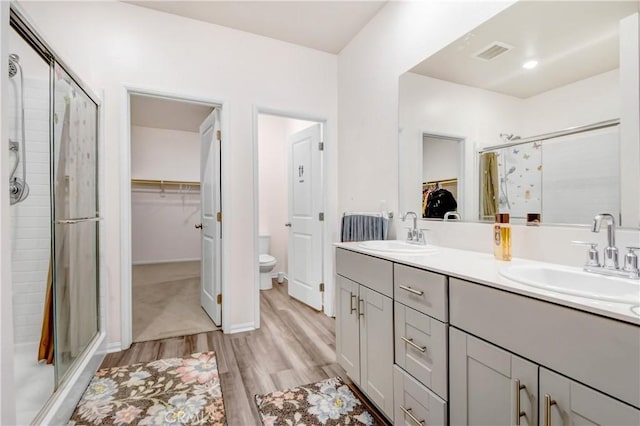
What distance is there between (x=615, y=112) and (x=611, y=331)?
874 millimetres

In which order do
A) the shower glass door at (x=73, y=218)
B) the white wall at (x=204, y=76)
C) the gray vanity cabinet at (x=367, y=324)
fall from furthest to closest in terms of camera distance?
the white wall at (x=204, y=76), the shower glass door at (x=73, y=218), the gray vanity cabinet at (x=367, y=324)

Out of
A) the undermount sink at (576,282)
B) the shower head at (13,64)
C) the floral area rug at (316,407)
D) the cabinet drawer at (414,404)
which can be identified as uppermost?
the shower head at (13,64)

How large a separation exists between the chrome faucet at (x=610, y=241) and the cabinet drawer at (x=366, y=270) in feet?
2.41

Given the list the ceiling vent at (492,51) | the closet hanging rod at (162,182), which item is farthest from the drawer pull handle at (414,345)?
the closet hanging rod at (162,182)

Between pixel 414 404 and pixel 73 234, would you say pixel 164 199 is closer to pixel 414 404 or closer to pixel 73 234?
pixel 73 234

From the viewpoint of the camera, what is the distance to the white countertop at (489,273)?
25.5 inches

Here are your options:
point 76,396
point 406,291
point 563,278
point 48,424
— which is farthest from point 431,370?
point 76,396

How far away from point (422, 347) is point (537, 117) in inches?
44.0

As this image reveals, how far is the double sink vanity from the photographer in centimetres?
65

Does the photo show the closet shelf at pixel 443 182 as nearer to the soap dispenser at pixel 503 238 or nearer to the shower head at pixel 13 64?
the soap dispenser at pixel 503 238

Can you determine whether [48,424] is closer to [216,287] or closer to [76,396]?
[76,396]

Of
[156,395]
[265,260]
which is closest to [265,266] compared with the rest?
[265,260]

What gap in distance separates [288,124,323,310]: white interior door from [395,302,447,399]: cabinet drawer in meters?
1.71

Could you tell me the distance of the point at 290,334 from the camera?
247 centimetres
